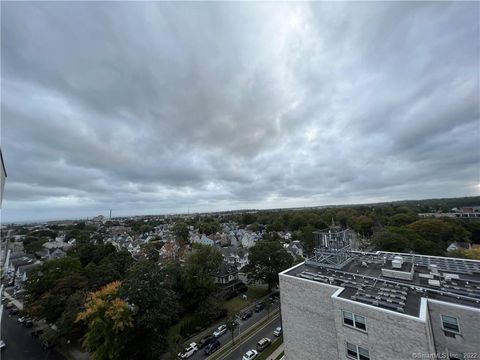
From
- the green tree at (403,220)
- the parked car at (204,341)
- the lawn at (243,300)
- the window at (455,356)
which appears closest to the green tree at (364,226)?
the green tree at (403,220)

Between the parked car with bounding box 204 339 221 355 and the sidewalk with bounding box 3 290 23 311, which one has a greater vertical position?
the parked car with bounding box 204 339 221 355

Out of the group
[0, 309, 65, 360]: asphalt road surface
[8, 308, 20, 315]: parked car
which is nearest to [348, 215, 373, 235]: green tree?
[0, 309, 65, 360]: asphalt road surface

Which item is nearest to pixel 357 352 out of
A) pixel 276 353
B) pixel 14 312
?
pixel 276 353

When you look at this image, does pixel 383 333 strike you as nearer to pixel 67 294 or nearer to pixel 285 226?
pixel 67 294

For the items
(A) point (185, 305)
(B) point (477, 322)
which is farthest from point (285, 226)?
(B) point (477, 322)

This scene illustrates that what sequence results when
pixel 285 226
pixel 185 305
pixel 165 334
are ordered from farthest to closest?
1. pixel 285 226
2. pixel 185 305
3. pixel 165 334

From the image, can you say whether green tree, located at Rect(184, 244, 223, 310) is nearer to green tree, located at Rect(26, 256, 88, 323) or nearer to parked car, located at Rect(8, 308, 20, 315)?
green tree, located at Rect(26, 256, 88, 323)
